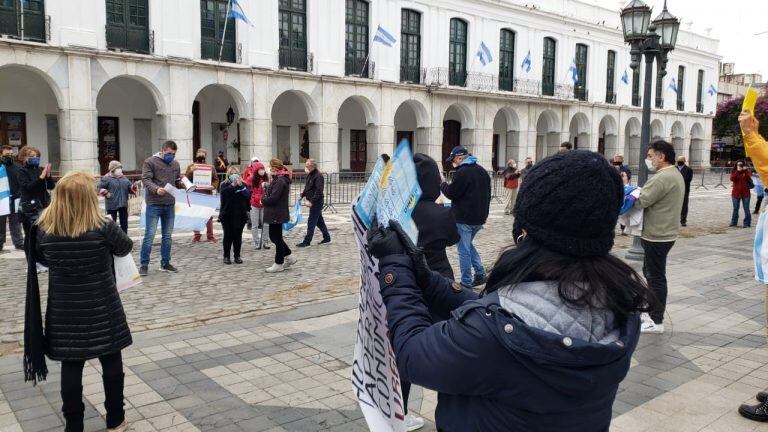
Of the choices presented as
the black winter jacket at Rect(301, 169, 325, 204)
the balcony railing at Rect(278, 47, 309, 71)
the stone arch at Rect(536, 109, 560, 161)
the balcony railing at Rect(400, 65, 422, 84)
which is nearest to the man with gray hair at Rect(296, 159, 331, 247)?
the black winter jacket at Rect(301, 169, 325, 204)

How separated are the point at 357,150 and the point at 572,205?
31.0m

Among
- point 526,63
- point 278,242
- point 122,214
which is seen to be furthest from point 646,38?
point 526,63

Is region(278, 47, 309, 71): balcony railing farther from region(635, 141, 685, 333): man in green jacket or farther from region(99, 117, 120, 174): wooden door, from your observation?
region(635, 141, 685, 333): man in green jacket

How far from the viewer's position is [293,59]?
82.9 feet

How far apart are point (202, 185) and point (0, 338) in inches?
213

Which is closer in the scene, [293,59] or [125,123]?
[125,123]

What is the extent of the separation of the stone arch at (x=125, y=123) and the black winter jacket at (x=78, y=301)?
21.3 metres

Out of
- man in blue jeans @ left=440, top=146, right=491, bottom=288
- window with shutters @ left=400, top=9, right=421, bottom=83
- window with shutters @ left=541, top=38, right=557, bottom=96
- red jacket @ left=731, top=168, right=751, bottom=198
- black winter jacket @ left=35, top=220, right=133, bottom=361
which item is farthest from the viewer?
window with shutters @ left=541, top=38, right=557, bottom=96

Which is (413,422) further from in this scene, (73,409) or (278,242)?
(278,242)

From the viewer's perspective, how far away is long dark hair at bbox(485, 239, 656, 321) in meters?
1.64

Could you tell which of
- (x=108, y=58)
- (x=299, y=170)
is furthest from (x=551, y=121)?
(x=108, y=58)

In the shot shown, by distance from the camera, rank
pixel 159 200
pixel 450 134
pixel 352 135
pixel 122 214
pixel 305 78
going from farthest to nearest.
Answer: pixel 450 134, pixel 352 135, pixel 305 78, pixel 122 214, pixel 159 200

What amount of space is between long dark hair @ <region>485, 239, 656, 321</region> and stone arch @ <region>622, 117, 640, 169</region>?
43.7 metres

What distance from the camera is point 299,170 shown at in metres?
30.0
